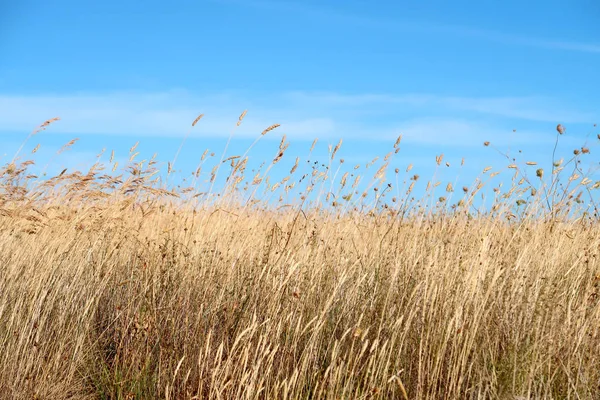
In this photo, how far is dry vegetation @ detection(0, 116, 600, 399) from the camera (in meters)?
2.81

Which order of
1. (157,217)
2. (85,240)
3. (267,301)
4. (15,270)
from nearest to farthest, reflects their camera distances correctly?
1. (267,301)
2. (15,270)
3. (85,240)
4. (157,217)

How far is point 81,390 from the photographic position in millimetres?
3393

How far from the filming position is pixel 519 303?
3361mm

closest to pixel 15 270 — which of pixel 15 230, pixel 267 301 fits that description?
pixel 15 230

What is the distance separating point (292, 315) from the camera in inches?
124

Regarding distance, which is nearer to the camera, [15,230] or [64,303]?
[64,303]

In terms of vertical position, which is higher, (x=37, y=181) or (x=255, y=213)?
(x=255, y=213)

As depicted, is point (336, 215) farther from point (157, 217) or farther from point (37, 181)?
point (37, 181)

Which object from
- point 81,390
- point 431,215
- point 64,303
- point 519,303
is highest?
point 431,215

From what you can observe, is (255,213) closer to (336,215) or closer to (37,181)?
(336,215)

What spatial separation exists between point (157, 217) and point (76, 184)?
3.23 feet

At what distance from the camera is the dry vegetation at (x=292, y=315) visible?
9.23 ft

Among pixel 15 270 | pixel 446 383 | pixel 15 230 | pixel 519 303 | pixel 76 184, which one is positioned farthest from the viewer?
pixel 76 184

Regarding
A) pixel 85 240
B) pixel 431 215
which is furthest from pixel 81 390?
pixel 431 215
